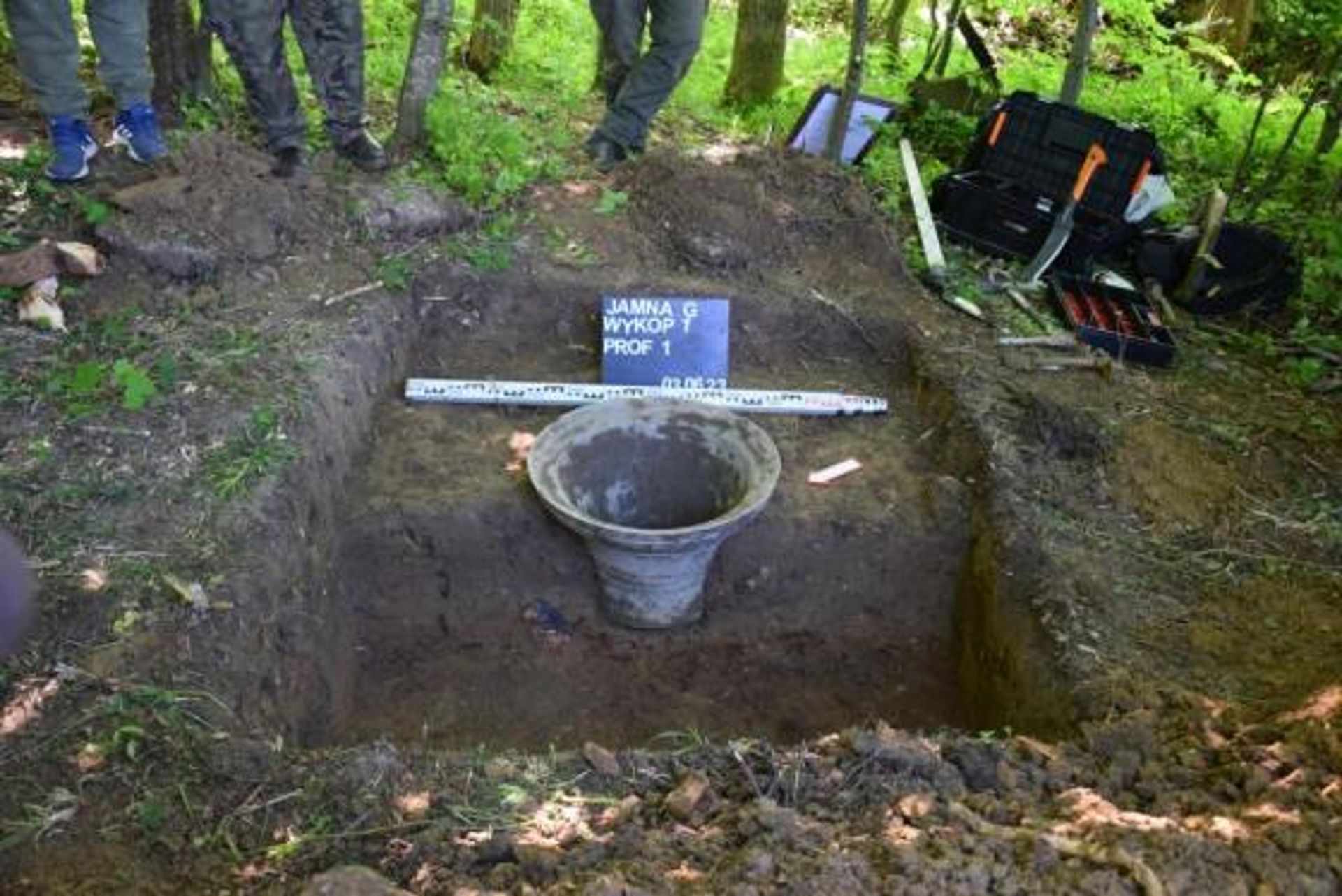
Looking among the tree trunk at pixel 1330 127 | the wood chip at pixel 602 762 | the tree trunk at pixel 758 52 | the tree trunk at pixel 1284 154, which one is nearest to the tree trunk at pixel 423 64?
the tree trunk at pixel 758 52

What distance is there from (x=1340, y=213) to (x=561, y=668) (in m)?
5.48

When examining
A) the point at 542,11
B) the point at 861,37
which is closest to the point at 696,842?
the point at 861,37

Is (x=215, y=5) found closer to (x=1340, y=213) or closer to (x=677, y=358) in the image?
(x=677, y=358)

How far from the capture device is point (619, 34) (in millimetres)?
5543

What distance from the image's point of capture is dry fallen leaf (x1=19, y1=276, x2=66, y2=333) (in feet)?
13.3

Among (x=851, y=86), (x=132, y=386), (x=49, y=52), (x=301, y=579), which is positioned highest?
(x=851, y=86)

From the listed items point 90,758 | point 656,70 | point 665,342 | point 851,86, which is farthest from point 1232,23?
point 90,758

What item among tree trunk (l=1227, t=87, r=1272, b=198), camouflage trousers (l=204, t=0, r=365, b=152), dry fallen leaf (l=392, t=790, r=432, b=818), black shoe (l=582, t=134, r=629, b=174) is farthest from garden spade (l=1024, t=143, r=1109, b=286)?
dry fallen leaf (l=392, t=790, r=432, b=818)

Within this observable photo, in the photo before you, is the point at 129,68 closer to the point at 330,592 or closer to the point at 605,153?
the point at 605,153

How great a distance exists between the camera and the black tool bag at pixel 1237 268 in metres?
5.41

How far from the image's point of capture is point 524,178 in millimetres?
5379

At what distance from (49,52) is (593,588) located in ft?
10.9

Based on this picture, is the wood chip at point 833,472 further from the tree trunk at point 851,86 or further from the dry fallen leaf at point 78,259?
the dry fallen leaf at point 78,259

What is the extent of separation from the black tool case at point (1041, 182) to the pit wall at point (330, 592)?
55.2 inches
